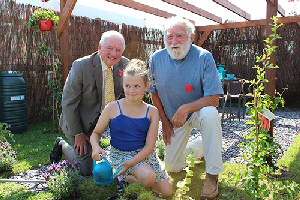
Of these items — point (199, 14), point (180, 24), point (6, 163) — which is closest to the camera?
point (180, 24)

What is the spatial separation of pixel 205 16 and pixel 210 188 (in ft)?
Answer: 21.2

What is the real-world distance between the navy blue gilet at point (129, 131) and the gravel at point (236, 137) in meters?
0.75

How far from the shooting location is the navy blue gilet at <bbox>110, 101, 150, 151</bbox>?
2.42 metres

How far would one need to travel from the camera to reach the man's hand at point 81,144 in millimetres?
2846

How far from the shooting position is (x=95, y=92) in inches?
113

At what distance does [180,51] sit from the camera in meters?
2.78

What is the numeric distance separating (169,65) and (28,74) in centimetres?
380

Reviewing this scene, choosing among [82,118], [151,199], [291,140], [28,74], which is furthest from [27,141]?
[291,140]

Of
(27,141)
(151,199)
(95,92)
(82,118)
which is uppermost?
(95,92)

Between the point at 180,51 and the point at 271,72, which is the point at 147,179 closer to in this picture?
the point at 180,51

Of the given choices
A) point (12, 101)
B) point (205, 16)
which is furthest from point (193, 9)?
point (12, 101)

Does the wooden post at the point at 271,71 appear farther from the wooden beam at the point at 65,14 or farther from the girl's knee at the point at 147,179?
the wooden beam at the point at 65,14

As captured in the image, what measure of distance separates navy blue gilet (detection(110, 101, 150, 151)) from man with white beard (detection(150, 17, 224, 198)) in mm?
305

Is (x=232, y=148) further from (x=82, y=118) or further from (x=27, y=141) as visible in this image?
(x=27, y=141)
